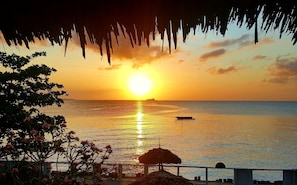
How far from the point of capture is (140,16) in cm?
166

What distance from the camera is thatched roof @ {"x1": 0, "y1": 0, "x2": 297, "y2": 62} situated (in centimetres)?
155

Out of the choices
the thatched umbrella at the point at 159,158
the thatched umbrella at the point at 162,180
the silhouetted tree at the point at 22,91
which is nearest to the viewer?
the thatched umbrella at the point at 162,180

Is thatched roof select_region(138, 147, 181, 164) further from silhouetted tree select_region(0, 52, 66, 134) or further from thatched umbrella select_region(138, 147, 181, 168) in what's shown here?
→ silhouetted tree select_region(0, 52, 66, 134)

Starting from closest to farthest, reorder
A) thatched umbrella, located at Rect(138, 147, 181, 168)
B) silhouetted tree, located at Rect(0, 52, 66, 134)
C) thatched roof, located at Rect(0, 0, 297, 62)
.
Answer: thatched roof, located at Rect(0, 0, 297, 62) → silhouetted tree, located at Rect(0, 52, 66, 134) → thatched umbrella, located at Rect(138, 147, 181, 168)

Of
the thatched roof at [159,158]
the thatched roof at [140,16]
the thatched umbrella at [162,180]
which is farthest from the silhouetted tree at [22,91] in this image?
the thatched roof at [140,16]

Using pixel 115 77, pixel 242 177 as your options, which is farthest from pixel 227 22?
pixel 115 77

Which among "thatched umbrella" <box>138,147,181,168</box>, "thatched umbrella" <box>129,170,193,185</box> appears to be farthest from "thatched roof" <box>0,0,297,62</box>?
"thatched umbrella" <box>138,147,181,168</box>

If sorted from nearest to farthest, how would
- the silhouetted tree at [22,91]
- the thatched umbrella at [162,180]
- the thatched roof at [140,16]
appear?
the thatched roof at [140,16]
the thatched umbrella at [162,180]
the silhouetted tree at [22,91]

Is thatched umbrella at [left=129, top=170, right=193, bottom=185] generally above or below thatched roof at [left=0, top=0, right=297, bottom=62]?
below

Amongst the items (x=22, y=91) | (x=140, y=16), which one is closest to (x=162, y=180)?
(x=140, y=16)

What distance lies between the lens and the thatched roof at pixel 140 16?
155 cm

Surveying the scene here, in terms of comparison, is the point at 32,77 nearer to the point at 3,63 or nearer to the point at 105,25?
the point at 3,63

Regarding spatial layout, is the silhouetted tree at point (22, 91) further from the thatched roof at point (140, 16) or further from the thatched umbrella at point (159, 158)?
the thatched roof at point (140, 16)

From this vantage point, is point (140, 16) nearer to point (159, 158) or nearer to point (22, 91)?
point (22, 91)
